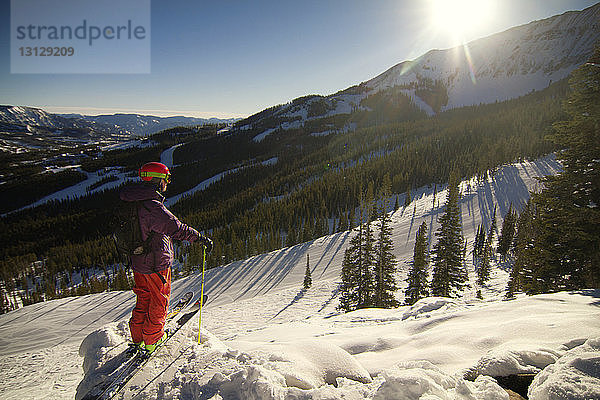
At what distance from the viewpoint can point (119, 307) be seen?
19984 millimetres

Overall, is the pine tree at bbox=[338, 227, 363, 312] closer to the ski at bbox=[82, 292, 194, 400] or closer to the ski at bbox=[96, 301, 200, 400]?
the ski at bbox=[96, 301, 200, 400]

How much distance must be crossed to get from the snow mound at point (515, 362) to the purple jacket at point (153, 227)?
4.07 meters

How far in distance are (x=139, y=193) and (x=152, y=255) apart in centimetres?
102

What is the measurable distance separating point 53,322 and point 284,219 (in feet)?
162

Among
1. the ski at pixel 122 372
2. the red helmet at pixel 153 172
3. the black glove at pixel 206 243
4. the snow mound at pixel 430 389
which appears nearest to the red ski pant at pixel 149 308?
the ski at pixel 122 372

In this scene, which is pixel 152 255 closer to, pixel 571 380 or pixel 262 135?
pixel 571 380

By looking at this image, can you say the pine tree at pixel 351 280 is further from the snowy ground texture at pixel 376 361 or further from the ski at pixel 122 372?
the ski at pixel 122 372

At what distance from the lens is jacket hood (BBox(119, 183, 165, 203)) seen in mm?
3811

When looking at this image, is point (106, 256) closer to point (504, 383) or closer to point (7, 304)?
point (7, 304)

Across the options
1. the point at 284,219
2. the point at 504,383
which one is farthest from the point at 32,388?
the point at 284,219

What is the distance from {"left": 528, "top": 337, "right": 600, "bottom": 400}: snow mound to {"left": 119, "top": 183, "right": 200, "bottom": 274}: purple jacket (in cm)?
423

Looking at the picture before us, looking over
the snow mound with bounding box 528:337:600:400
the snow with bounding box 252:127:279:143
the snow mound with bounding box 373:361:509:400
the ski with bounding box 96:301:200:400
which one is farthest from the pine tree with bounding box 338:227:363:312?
the snow with bounding box 252:127:279:143

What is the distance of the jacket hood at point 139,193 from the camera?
12.5 ft

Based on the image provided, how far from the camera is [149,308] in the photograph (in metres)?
4.18
